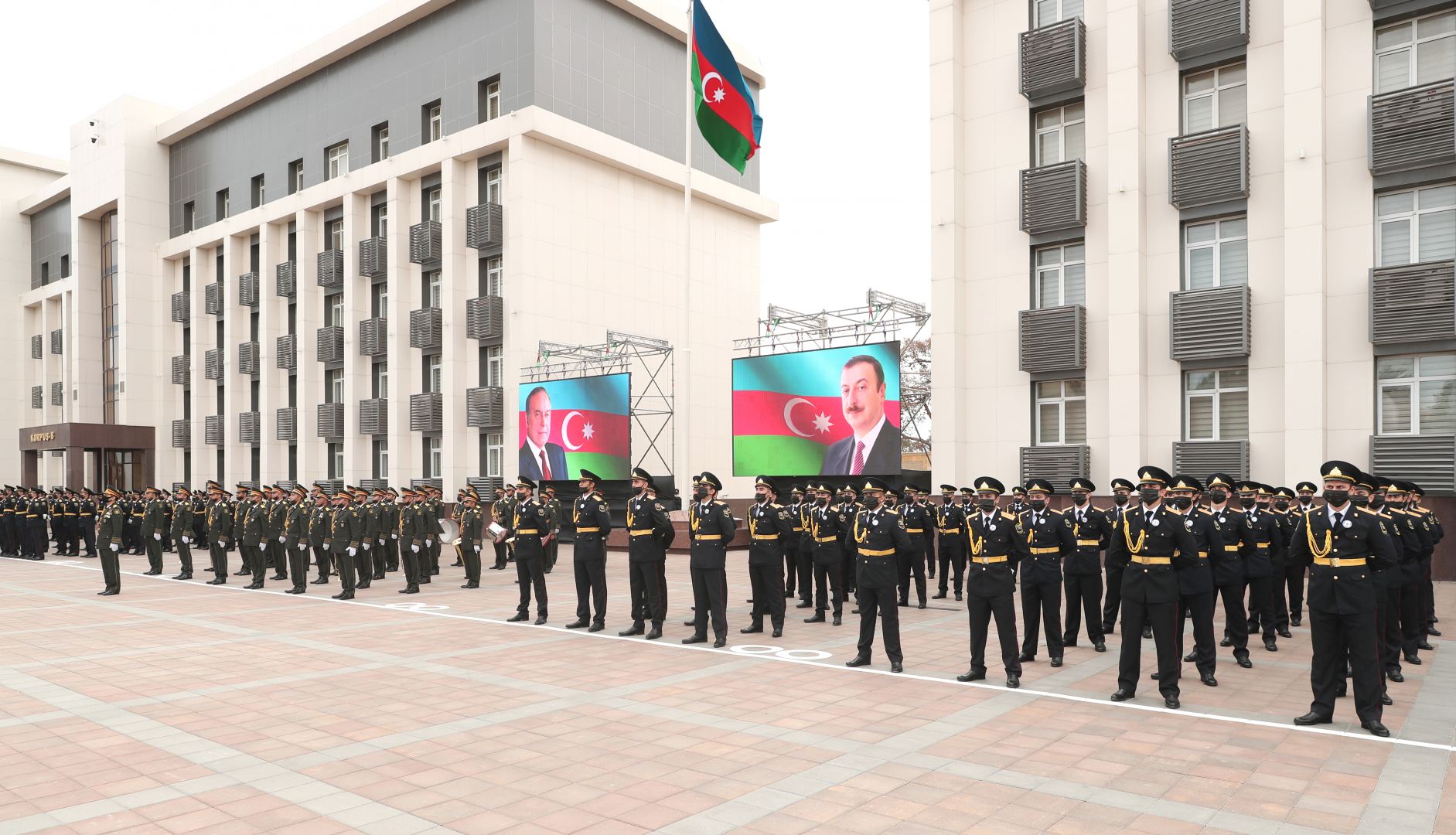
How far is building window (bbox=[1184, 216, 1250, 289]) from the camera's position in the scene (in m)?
19.4

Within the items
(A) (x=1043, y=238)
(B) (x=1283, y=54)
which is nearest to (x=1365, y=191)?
(B) (x=1283, y=54)

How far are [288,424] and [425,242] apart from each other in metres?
11.6

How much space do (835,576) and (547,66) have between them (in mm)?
24876

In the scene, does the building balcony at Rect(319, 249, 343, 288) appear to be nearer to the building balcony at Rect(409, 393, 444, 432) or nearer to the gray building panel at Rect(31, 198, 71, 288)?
the building balcony at Rect(409, 393, 444, 432)

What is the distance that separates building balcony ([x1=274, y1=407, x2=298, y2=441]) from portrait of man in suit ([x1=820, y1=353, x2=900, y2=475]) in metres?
26.4

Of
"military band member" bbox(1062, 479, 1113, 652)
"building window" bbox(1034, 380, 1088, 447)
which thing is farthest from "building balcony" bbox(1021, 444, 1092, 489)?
"military band member" bbox(1062, 479, 1113, 652)

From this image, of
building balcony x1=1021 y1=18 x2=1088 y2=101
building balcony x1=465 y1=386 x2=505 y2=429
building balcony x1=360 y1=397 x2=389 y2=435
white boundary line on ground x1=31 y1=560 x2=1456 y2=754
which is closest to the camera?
white boundary line on ground x1=31 y1=560 x2=1456 y2=754

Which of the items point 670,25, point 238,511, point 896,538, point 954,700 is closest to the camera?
point 954,700

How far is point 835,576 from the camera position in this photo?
44.8 feet

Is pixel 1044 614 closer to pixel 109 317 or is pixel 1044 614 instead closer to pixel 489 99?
pixel 489 99

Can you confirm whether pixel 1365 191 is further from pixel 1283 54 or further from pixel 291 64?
pixel 291 64

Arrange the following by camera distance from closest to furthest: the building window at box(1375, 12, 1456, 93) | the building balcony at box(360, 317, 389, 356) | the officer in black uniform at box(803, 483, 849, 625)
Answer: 1. the officer in black uniform at box(803, 483, 849, 625)
2. the building window at box(1375, 12, 1456, 93)
3. the building balcony at box(360, 317, 389, 356)

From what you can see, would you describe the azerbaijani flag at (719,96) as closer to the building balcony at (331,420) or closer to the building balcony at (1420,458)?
the building balcony at (1420,458)

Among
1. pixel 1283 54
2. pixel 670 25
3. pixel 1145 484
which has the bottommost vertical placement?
pixel 1145 484
